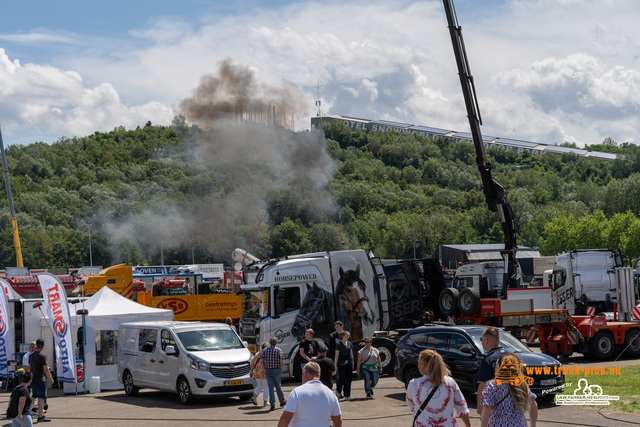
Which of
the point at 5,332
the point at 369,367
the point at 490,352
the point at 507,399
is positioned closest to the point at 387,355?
the point at 369,367

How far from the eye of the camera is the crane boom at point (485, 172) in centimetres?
2283

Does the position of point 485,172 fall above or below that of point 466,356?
above

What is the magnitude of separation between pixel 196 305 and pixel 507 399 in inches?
832

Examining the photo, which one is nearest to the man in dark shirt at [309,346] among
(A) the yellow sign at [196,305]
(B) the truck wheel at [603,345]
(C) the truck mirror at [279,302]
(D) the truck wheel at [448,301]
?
(C) the truck mirror at [279,302]

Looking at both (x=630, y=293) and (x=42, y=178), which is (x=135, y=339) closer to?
(x=630, y=293)

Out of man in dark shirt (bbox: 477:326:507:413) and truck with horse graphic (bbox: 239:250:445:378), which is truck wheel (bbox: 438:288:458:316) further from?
man in dark shirt (bbox: 477:326:507:413)

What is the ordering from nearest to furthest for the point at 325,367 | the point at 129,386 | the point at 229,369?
1. the point at 325,367
2. the point at 229,369
3. the point at 129,386

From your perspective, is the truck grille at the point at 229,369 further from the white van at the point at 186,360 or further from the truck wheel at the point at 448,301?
the truck wheel at the point at 448,301

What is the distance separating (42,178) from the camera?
321 ft

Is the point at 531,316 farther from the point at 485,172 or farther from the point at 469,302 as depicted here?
the point at 485,172

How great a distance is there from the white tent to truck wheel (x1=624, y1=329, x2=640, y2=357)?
14.6 meters

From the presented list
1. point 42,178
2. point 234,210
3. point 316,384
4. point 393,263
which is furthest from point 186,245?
point 316,384

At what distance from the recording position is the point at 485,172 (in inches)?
927

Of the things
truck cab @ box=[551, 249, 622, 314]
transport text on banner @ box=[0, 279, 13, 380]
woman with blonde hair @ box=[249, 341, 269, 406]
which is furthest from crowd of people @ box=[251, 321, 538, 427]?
truck cab @ box=[551, 249, 622, 314]
